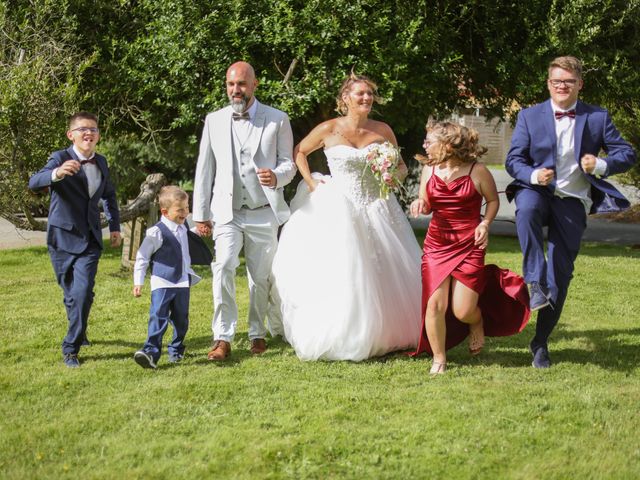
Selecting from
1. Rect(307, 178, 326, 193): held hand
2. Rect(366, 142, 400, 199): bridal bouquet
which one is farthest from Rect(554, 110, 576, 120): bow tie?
Rect(307, 178, 326, 193): held hand

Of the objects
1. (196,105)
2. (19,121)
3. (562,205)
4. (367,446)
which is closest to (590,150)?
(562,205)

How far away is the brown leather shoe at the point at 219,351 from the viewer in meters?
6.95

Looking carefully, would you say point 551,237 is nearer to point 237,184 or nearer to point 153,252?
point 237,184

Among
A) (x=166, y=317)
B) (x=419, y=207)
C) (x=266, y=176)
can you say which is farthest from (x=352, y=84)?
(x=166, y=317)

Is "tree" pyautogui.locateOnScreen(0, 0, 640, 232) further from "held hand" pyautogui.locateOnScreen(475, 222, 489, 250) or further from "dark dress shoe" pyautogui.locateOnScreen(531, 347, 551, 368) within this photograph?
"dark dress shoe" pyautogui.locateOnScreen(531, 347, 551, 368)

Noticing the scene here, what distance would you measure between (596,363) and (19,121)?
691cm

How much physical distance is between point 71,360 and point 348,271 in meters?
2.26

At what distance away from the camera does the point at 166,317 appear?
22.1ft

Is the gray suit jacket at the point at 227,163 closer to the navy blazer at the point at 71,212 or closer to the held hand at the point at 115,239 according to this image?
the held hand at the point at 115,239

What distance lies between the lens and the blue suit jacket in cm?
645

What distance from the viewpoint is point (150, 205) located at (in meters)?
12.7

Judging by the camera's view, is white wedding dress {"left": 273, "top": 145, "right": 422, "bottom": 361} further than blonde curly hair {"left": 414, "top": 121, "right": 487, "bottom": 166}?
Yes

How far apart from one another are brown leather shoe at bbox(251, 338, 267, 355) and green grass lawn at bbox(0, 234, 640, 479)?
112mm

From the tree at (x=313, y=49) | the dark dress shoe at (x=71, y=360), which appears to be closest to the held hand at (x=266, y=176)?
the dark dress shoe at (x=71, y=360)
